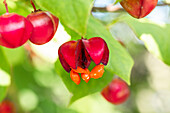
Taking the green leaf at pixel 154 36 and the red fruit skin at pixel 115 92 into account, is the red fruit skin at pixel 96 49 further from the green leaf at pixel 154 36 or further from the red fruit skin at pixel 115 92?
the red fruit skin at pixel 115 92

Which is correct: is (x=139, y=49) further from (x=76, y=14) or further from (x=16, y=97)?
(x=76, y=14)

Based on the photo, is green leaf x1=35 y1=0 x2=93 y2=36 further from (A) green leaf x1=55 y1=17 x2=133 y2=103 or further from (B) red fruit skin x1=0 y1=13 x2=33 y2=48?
(A) green leaf x1=55 y1=17 x2=133 y2=103

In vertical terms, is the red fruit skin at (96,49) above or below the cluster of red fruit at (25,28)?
below

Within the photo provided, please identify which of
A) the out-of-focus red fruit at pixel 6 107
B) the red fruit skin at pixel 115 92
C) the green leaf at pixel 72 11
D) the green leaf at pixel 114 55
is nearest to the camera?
the green leaf at pixel 72 11

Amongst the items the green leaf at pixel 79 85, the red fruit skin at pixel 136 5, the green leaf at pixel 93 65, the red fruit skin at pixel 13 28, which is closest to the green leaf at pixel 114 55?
the green leaf at pixel 93 65

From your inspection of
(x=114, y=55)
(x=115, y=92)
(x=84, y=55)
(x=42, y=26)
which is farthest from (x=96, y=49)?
(x=115, y=92)

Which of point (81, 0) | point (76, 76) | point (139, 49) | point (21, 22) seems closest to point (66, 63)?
point (76, 76)
